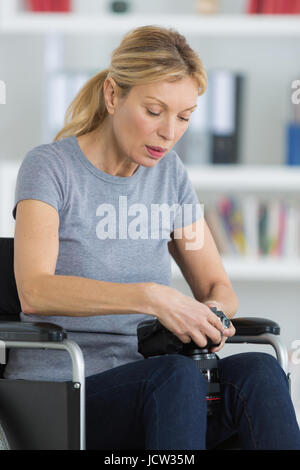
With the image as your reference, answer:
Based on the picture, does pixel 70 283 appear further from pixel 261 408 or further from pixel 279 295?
pixel 279 295

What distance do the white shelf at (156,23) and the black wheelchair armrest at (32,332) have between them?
151 cm

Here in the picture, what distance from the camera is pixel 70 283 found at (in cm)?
122

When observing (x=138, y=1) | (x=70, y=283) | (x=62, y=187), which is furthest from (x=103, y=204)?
(x=138, y=1)

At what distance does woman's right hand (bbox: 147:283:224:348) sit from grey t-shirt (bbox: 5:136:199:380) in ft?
0.60

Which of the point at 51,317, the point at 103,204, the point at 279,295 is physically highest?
the point at 103,204

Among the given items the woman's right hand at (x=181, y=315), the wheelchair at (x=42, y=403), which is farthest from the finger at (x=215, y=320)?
the wheelchair at (x=42, y=403)

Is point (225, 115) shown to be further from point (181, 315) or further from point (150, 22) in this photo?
point (181, 315)

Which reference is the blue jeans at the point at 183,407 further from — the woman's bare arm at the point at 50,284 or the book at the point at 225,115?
the book at the point at 225,115

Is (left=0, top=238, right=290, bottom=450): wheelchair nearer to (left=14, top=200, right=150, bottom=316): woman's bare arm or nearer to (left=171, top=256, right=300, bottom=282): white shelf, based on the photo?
(left=14, top=200, right=150, bottom=316): woman's bare arm

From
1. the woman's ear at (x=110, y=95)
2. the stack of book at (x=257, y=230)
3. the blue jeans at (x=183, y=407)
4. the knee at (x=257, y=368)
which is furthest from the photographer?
the stack of book at (x=257, y=230)

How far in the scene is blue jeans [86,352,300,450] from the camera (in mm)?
1135

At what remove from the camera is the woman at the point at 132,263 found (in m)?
1.19

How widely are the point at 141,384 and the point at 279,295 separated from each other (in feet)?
5.48
